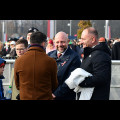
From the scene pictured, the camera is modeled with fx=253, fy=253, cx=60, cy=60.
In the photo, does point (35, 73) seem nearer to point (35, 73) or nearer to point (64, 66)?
point (35, 73)

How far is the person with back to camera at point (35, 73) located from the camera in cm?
304

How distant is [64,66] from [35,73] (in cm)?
110

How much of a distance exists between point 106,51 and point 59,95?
1004 mm

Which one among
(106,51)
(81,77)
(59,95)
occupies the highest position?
(106,51)

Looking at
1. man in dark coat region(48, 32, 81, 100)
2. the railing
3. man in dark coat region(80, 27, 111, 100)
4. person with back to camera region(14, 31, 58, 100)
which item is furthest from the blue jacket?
the railing

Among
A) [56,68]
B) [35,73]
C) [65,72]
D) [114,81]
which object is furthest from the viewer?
[114,81]

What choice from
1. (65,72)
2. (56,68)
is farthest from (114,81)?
(56,68)

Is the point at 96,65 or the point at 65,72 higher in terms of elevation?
the point at 96,65

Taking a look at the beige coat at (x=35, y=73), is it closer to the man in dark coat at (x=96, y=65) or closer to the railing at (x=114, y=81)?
the man in dark coat at (x=96, y=65)

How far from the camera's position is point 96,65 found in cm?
353
